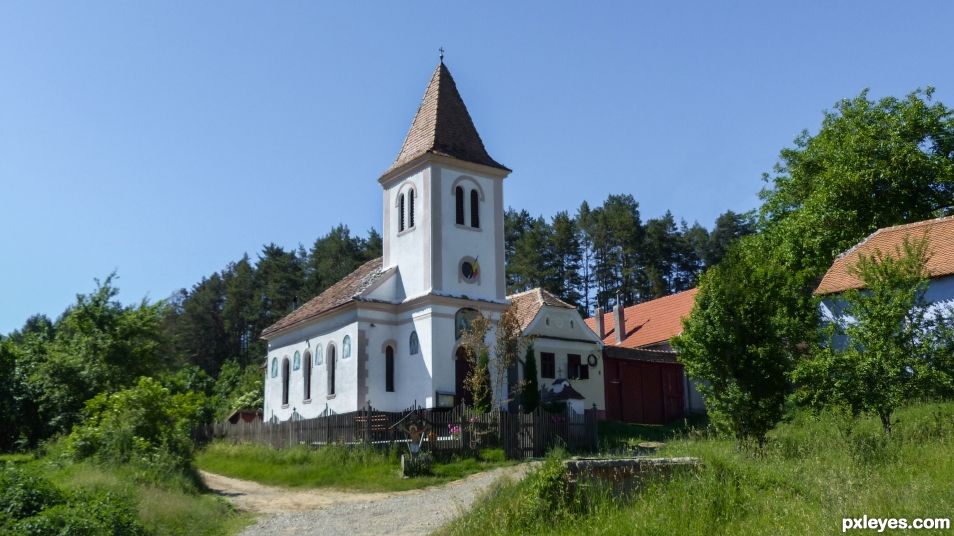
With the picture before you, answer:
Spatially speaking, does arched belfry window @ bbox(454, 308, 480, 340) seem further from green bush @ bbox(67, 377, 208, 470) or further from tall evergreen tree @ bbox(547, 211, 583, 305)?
tall evergreen tree @ bbox(547, 211, 583, 305)

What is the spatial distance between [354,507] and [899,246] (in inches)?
732

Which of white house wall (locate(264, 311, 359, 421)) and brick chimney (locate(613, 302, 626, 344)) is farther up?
brick chimney (locate(613, 302, 626, 344))

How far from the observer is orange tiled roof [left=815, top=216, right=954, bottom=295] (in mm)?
26656

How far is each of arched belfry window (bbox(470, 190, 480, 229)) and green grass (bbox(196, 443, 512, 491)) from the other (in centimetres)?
1122

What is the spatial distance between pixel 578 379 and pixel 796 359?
57.3 ft

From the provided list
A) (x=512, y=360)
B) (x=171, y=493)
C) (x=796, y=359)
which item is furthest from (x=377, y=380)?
(x=796, y=359)

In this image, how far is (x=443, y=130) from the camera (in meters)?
32.4

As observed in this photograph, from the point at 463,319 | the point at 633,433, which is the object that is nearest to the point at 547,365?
the point at 633,433

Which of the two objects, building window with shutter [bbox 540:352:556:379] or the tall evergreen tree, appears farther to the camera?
the tall evergreen tree

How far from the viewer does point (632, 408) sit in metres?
36.3

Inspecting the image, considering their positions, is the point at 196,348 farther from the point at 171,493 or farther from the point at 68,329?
the point at 171,493

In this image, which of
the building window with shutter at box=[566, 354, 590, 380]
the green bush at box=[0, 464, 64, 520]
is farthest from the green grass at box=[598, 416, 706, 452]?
the green bush at box=[0, 464, 64, 520]

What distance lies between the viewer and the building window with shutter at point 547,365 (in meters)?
34.2

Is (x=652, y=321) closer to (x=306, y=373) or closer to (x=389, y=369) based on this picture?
(x=389, y=369)
